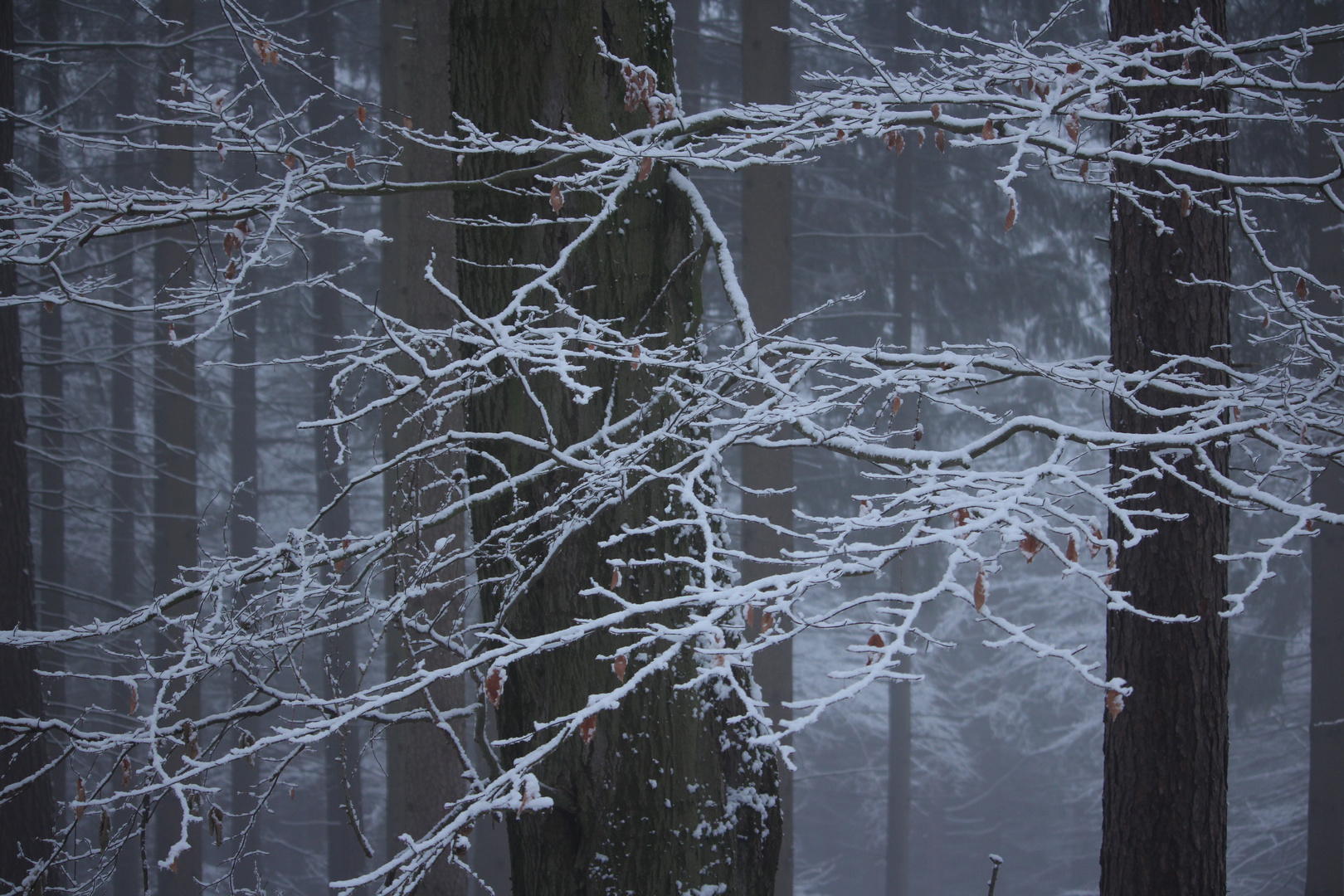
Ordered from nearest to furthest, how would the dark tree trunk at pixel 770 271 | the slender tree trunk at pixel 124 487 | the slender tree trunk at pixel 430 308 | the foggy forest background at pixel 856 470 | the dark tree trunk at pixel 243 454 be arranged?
the slender tree trunk at pixel 430 308 < the dark tree trunk at pixel 770 271 < the foggy forest background at pixel 856 470 < the slender tree trunk at pixel 124 487 < the dark tree trunk at pixel 243 454

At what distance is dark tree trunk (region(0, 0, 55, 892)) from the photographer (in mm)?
6824

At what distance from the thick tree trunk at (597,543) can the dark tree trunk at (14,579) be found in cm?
553

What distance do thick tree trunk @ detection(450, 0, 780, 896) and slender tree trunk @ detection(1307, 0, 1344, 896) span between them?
9.27 meters

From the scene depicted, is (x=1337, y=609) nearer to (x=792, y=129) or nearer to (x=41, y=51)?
(x=792, y=129)

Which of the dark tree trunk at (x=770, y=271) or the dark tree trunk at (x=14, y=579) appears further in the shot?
the dark tree trunk at (x=770, y=271)

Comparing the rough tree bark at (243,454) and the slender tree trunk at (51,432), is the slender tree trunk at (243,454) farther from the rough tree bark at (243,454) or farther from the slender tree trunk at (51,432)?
the slender tree trunk at (51,432)

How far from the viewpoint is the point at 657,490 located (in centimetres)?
336

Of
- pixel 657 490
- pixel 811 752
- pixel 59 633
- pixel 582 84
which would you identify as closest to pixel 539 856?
pixel 657 490

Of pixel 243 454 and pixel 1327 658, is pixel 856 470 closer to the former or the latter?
pixel 1327 658

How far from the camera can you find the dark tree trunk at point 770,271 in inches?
372

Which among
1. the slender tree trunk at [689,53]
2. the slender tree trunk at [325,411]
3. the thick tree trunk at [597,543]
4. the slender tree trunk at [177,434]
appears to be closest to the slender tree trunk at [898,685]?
the slender tree trunk at [689,53]

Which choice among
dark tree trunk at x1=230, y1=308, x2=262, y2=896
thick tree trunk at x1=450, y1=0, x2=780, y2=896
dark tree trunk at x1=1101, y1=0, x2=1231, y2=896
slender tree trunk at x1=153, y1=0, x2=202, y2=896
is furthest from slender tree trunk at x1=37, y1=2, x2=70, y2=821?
dark tree trunk at x1=1101, y1=0, x2=1231, y2=896

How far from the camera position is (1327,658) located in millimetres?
9938

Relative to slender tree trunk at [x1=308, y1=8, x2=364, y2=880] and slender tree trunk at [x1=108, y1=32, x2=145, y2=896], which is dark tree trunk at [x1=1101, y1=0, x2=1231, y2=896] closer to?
slender tree trunk at [x1=308, y1=8, x2=364, y2=880]
